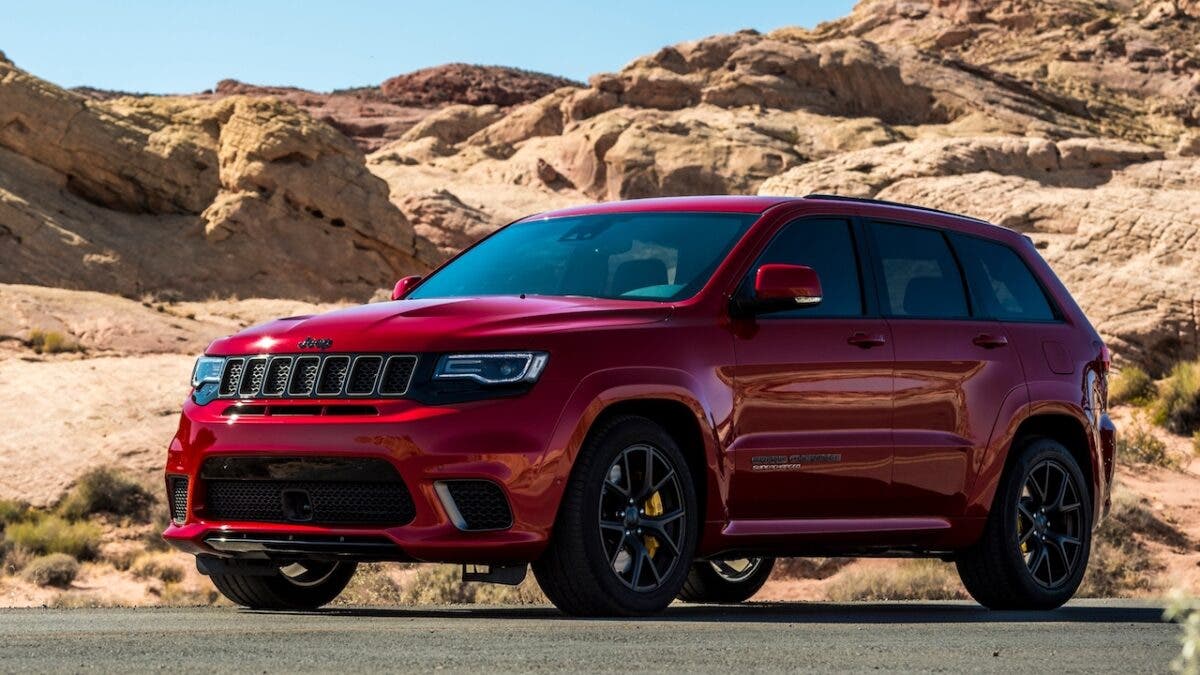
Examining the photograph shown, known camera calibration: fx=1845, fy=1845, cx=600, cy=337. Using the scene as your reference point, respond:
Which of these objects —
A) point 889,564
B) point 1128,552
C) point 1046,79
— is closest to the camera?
point 889,564

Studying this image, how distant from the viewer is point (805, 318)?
28.1 feet

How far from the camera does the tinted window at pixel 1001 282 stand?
995 centimetres

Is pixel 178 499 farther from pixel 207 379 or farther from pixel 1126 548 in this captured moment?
pixel 1126 548

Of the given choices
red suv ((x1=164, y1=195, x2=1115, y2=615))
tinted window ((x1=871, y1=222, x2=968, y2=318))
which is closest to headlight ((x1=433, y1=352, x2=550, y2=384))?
red suv ((x1=164, y1=195, x2=1115, y2=615))

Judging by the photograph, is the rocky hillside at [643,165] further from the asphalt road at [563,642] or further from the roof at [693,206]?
the asphalt road at [563,642]

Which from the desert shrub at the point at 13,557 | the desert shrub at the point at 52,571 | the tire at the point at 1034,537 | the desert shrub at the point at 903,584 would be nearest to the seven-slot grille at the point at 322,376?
the tire at the point at 1034,537

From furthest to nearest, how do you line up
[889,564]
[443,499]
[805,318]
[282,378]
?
[889,564] → [805,318] → [282,378] → [443,499]

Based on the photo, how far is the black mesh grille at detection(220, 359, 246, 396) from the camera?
807cm

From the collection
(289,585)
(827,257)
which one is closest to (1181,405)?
(827,257)

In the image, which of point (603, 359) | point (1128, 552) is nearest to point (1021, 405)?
point (603, 359)

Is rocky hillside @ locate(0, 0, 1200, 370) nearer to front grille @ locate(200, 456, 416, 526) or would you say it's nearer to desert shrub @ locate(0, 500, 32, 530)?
desert shrub @ locate(0, 500, 32, 530)

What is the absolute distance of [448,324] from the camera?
7562 millimetres

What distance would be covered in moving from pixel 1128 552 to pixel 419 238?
23.5m

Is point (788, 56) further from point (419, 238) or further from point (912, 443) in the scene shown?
point (912, 443)
